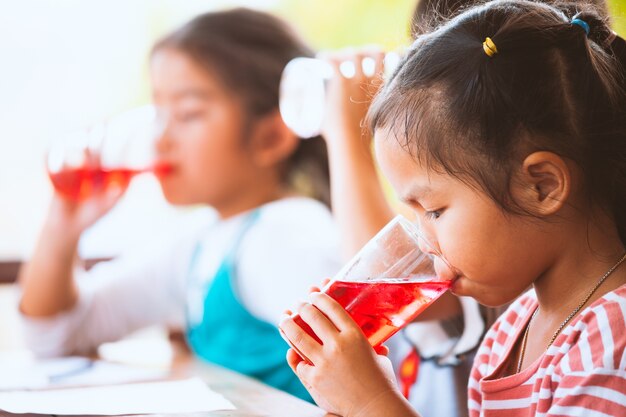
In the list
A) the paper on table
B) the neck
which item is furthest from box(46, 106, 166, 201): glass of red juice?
the paper on table

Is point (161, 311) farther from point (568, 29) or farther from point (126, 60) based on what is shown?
point (126, 60)

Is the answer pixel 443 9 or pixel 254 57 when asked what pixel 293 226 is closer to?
pixel 254 57

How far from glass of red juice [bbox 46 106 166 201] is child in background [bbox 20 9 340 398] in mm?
39

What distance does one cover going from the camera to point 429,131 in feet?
3.13

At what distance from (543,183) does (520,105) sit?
0.30 feet

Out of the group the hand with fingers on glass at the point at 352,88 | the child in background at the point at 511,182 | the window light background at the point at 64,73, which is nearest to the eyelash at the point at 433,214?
the child in background at the point at 511,182

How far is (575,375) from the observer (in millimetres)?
822

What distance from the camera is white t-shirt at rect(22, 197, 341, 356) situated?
1690 millimetres

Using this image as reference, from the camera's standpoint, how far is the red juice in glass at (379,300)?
954 mm

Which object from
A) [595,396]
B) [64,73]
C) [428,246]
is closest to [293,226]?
[428,246]

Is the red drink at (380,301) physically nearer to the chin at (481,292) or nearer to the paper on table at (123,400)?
the chin at (481,292)

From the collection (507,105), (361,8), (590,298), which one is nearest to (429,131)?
(507,105)

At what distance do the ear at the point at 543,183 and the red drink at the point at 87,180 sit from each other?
3.77 feet

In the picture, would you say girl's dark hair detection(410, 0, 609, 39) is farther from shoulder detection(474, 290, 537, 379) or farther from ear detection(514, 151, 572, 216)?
shoulder detection(474, 290, 537, 379)
